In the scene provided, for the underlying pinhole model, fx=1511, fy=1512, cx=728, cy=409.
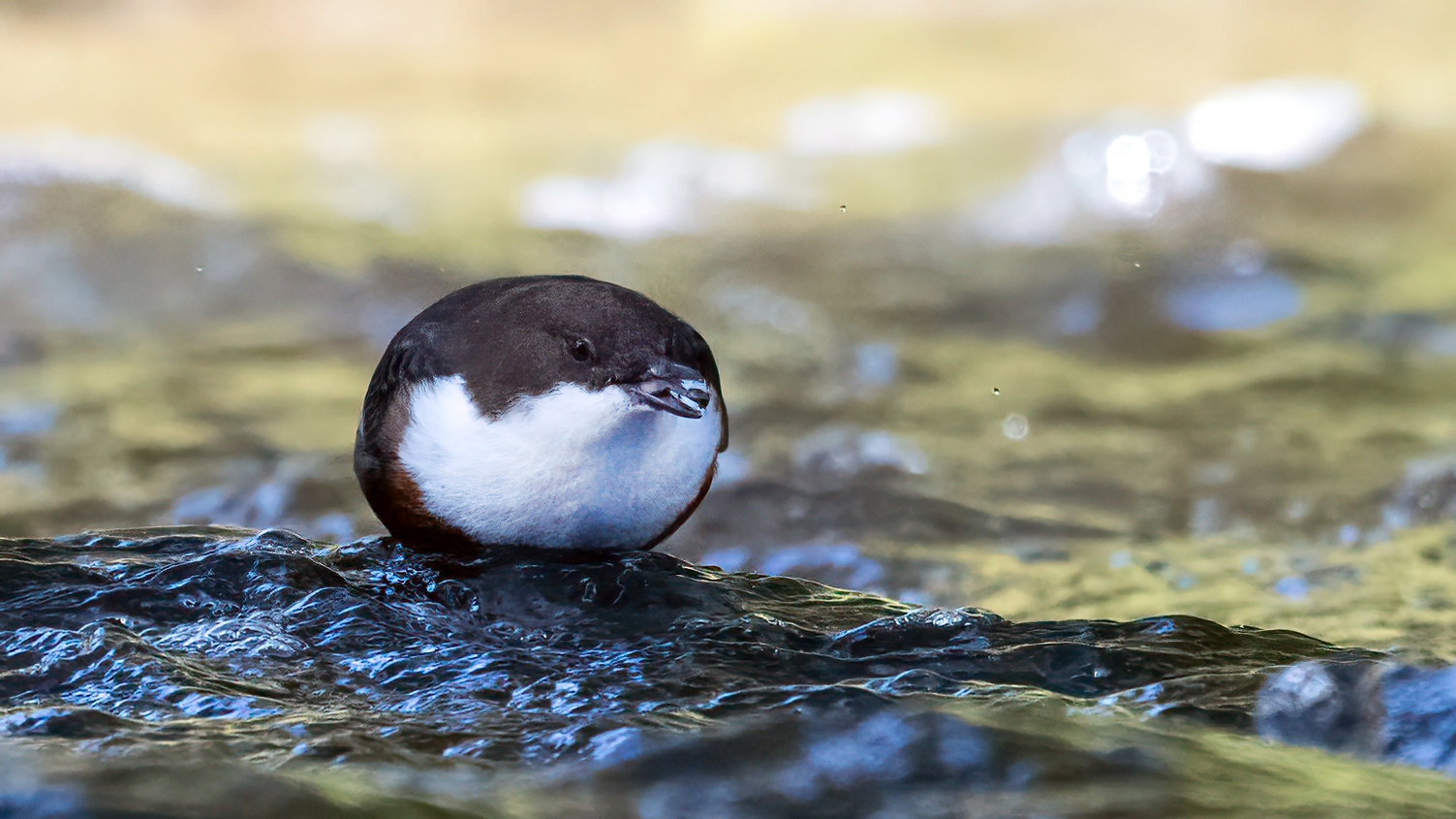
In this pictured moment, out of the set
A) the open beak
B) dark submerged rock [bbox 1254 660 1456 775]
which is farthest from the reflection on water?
the open beak

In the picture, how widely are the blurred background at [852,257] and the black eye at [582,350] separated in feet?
5.64

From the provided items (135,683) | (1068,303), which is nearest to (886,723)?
(135,683)

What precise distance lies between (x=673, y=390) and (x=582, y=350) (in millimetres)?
215

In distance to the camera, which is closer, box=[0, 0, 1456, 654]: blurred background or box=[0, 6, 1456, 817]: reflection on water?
box=[0, 6, 1456, 817]: reflection on water

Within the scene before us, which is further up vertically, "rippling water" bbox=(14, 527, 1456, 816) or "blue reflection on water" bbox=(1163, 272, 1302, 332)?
"blue reflection on water" bbox=(1163, 272, 1302, 332)

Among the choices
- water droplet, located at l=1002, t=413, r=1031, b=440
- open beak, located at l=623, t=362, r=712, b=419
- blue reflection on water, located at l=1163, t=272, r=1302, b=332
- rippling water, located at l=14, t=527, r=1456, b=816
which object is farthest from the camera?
blue reflection on water, located at l=1163, t=272, r=1302, b=332

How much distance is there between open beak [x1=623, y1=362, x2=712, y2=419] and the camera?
2.86 metres

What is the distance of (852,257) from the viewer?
8766 millimetres

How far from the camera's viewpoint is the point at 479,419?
3004 millimetres

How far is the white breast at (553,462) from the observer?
296cm

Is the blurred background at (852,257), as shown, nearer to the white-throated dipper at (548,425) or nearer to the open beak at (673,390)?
the white-throated dipper at (548,425)

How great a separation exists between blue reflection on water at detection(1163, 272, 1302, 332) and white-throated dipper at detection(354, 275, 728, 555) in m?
5.02

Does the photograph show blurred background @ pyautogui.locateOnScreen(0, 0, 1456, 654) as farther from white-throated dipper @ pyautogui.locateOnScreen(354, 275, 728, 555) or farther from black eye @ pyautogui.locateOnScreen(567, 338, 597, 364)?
black eye @ pyautogui.locateOnScreen(567, 338, 597, 364)

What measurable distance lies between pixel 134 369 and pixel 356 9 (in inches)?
234
